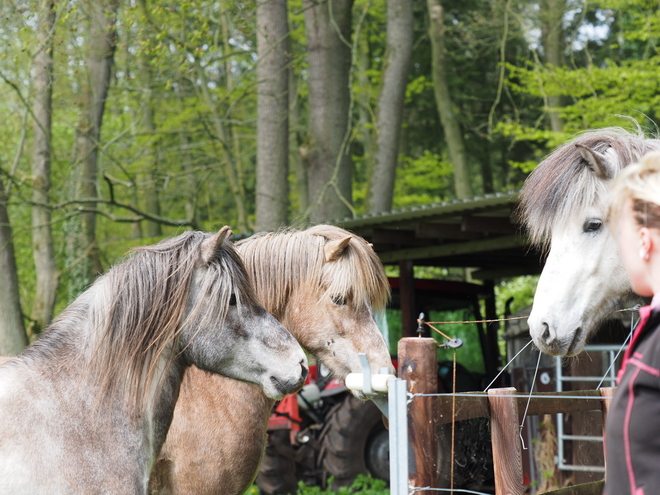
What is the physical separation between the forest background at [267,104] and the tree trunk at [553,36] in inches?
2.1

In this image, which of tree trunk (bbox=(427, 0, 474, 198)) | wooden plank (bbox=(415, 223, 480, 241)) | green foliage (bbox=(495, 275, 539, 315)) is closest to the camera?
wooden plank (bbox=(415, 223, 480, 241))

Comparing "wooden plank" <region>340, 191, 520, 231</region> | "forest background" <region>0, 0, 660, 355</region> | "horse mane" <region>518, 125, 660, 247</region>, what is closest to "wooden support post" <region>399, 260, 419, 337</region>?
"wooden plank" <region>340, 191, 520, 231</region>

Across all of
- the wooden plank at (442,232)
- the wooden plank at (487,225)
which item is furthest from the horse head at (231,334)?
the wooden plank at (442,232)

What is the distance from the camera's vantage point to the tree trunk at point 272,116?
8.03m

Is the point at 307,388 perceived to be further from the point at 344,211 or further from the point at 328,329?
the point at 328,329

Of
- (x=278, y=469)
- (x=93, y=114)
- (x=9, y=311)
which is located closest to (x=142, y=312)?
(x=9, y=311)

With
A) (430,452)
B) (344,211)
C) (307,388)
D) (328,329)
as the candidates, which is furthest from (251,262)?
(344,211)

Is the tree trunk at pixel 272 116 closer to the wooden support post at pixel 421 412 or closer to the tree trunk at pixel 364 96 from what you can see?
the tree trunk at pixel 364 96

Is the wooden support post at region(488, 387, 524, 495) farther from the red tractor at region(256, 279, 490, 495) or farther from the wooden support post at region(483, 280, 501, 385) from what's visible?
the wooden support post at region(483, 280, 501, 385)

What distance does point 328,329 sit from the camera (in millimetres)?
3484

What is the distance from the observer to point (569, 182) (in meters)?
2.73

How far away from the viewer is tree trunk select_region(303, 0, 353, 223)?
28.6 ft

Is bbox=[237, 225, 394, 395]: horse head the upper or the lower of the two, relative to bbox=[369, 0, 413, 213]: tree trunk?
lower

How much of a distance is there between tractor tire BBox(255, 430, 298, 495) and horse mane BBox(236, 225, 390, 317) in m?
3.53
